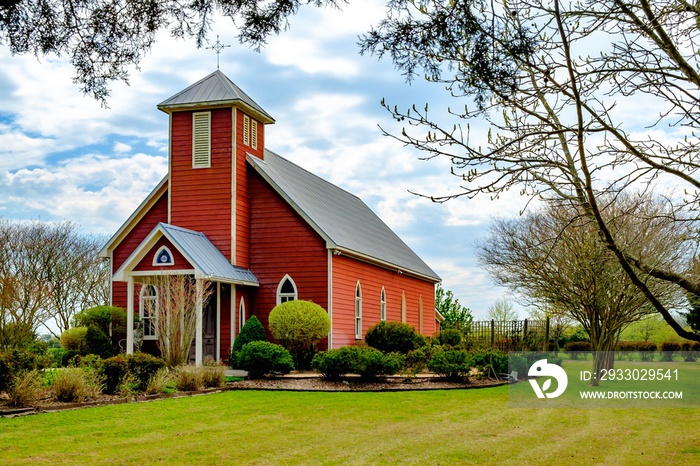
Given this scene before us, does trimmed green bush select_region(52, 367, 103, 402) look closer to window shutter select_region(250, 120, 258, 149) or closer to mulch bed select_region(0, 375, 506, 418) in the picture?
mulch bed select_region(0, 375, 506, 418)

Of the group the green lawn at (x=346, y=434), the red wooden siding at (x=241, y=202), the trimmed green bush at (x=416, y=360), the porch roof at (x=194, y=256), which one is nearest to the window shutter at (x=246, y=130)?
the red wooden siding at (x=241, y=202)

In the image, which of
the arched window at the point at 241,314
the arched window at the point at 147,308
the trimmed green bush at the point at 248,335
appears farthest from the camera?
the arched window at the point at 241,314

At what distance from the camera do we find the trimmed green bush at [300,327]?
22828mm

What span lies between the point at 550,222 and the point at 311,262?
7995mm

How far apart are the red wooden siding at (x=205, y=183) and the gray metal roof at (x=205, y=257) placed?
58 cm

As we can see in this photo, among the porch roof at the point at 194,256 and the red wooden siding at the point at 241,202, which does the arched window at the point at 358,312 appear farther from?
the porch roof at the point at 194,256

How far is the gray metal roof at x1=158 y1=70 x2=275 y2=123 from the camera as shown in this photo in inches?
993

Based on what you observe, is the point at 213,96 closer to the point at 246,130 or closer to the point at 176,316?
the point at 246,130

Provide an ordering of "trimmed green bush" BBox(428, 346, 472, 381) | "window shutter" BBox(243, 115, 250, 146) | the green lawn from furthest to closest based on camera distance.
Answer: "window shutter" BBox(243, 115, 250, 146) → "trimmed green bush" BBox(428, 346, 472, 381) → the green lawn

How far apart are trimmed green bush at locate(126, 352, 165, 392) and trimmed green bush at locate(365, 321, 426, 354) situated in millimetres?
10282

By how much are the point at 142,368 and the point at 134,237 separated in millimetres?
11329

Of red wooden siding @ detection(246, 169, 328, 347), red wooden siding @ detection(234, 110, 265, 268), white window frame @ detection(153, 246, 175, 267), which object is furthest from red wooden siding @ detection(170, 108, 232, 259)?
white window frame @ detection(153, 246, 175, 267)

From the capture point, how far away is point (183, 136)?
25.8 metres

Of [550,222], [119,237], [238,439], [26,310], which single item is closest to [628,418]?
[238,439]
